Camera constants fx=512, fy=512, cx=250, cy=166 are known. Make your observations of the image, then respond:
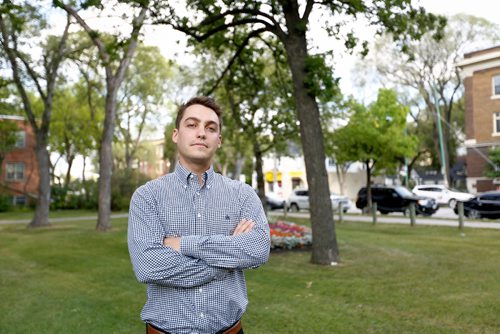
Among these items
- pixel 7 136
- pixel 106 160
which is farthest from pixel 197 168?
pixel 7 136

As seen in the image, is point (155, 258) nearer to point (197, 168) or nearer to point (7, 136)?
point (197, 168)

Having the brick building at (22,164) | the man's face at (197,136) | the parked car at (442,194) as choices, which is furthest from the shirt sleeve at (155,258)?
the brick building at (22,164)

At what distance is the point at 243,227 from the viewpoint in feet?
9.01

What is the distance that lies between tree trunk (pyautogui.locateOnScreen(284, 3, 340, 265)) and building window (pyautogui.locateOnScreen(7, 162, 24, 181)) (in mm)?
44331

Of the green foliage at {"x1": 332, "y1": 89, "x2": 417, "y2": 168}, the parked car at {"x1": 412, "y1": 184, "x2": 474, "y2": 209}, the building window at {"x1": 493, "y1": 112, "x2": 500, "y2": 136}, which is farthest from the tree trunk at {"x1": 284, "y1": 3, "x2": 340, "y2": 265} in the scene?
the building window at {"x1": 493, "y1": 112, "x2": 500, "y2": 136}

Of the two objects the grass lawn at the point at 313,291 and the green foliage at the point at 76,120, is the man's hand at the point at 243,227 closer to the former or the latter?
the grass lawn at the point at 313,291

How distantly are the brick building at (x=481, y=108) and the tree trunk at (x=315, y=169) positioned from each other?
30626 mm

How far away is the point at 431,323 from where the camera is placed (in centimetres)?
640

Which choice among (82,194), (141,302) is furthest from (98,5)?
(82,194)

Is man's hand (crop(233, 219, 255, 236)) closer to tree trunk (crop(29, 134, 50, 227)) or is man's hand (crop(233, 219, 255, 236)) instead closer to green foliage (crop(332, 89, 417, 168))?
tree trunk (crop(29, 134, 50, 227))

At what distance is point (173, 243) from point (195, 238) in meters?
0.13

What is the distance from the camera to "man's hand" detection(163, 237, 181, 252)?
257 centimetres

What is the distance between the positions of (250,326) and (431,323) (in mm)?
2261

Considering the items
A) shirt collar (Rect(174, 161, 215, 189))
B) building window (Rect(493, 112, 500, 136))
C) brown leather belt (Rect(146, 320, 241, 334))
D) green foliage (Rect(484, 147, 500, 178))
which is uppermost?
building window (Rect(493, 112, 500, 136))
